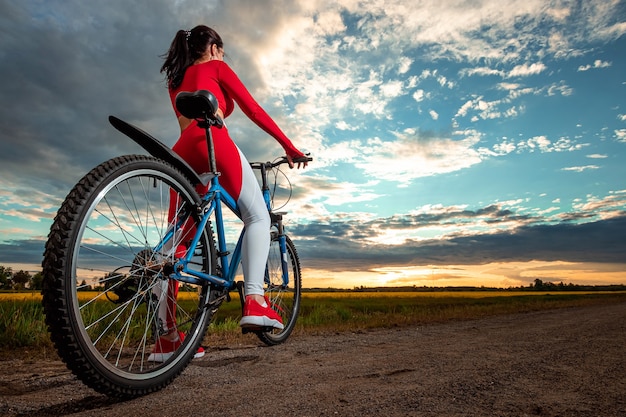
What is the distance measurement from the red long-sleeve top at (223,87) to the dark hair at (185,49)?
0.09 metres

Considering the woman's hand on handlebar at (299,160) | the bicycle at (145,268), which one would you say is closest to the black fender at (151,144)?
the bicycle at (145,268)

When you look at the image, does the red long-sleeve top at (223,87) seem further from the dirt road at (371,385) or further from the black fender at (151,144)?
the dirt road at (371,385)

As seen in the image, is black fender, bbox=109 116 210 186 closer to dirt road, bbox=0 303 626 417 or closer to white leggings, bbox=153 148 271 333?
white leggings, bbox=153 148 271 333

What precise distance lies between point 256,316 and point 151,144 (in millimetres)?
1566

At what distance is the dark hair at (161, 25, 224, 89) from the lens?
3.78 meters

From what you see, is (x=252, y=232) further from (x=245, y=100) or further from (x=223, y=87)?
(x=223, y=87)

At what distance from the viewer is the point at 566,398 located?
2.14m

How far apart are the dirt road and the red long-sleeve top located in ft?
7.10

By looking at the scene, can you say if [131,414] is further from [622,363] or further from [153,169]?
[622,363]

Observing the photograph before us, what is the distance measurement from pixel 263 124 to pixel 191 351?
203 centimetres

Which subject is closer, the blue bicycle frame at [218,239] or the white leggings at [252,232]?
the blue bicycle frame at [218,239]

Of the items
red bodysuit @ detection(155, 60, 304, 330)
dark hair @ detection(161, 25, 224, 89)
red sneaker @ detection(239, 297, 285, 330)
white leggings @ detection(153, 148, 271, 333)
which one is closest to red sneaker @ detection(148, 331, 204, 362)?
red bodysuit @ detection(155, 60, 304, 330)

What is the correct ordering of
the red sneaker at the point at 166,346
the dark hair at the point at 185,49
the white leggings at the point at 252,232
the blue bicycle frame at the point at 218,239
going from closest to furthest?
the blue bicycle frame at the point at 218,239
the red sneaker at the point at 166,346
the white leggings at the point at 252,232
the dark hair at the point at 185,49

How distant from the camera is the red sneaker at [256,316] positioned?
337cm
